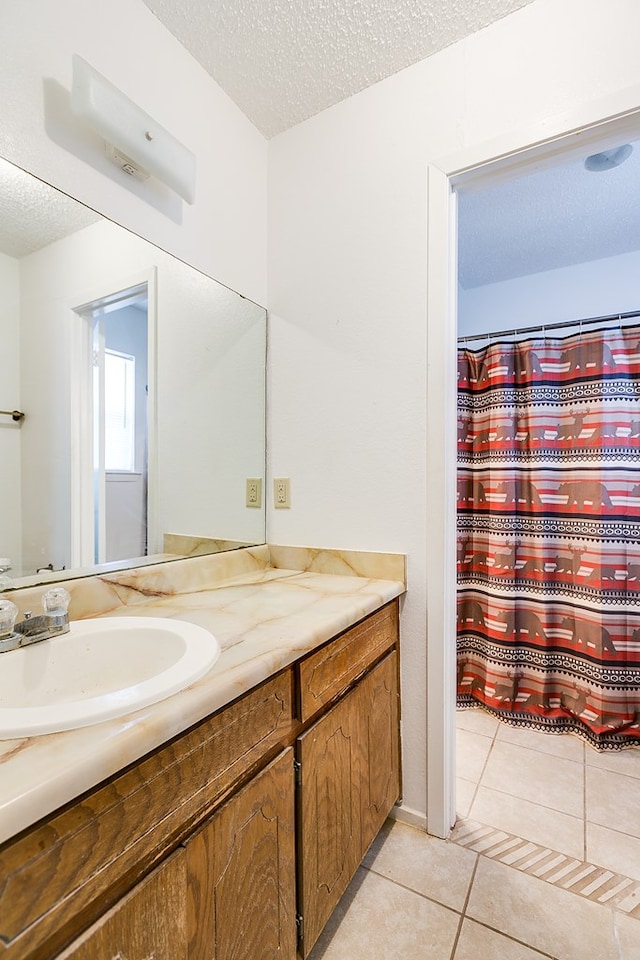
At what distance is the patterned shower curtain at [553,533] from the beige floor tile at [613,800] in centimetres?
20

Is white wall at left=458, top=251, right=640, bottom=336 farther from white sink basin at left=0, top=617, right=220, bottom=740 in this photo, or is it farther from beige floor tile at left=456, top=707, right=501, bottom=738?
white sink basin at left=0, top=617, right=220, bottom=740

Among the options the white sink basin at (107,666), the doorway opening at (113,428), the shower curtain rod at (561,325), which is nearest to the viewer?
the white sink basin at (107,666)

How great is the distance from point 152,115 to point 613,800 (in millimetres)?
2626

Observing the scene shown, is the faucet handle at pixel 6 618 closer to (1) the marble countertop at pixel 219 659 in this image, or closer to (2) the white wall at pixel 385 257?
(1) the marble countertop at pixel 219 659

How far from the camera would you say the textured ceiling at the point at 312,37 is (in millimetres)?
1267

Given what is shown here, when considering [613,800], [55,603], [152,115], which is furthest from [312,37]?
[613,800]

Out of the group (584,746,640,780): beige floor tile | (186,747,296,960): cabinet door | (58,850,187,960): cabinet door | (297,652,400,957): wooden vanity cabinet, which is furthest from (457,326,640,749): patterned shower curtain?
(58,850,187,960): cabinet door

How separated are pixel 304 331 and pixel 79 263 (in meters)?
0.75

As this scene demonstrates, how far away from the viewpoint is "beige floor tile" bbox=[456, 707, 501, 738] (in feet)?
6.54

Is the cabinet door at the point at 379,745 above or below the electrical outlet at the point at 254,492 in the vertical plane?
below

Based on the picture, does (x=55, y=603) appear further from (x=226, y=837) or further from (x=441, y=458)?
(x=441, y=458)

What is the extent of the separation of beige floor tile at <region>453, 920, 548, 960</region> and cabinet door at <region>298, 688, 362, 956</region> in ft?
0.93

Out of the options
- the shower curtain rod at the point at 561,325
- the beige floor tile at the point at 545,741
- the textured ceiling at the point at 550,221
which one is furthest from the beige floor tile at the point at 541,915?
the textured ceiling at the point at 550,221

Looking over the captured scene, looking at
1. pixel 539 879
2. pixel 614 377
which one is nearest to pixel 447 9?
pixel 614 377
